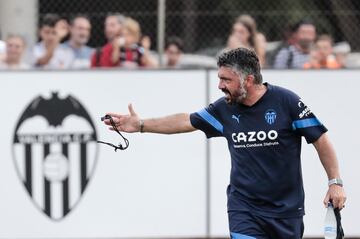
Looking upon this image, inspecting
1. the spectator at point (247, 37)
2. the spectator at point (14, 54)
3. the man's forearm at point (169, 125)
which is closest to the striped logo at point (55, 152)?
the spectator at point (14, 54)

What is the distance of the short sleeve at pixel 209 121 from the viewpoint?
778cm

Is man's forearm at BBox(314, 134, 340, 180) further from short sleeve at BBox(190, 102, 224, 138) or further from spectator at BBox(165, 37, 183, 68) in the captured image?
spectator at BBox(165, 37, 183, 68)

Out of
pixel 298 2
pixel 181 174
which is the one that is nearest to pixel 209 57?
pixel 298 2

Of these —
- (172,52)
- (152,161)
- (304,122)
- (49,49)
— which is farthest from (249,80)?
(172,52)

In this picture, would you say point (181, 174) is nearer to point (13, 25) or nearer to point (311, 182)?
point (311, 182)

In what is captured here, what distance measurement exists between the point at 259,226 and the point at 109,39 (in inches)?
206

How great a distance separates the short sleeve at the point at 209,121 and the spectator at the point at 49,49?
180 inches

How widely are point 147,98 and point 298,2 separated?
3693mm

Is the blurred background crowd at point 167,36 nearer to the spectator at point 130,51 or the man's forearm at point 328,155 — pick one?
the spectator at point 130,51

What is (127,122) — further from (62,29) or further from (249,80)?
(62,29)

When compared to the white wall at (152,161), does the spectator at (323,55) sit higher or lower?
higher

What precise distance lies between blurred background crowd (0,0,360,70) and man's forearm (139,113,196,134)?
4.10m

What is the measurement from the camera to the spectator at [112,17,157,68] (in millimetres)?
12203

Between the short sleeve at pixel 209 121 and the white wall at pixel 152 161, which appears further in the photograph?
the white wall at pixel 152 161
